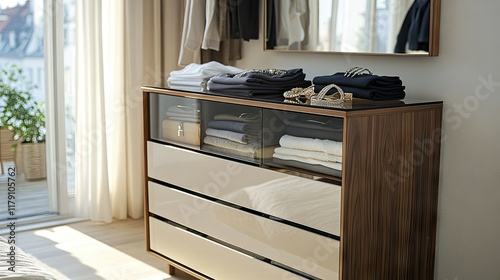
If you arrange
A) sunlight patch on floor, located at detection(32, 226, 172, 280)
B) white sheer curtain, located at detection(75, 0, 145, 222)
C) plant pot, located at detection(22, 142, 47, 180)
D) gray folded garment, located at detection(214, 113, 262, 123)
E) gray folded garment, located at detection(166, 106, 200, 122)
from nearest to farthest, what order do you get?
gray folded garment, located at detection(214, 113, 262, 123)
gray folded garment, located at detection(166, 106, 200, 122)
sunlight patch on floor, located at detection(32, 226, 172, 280)
white sheer curtain, located at detection(75, 0, 145, 222)
plant pot, located at detection(22, 142, 47, 180)

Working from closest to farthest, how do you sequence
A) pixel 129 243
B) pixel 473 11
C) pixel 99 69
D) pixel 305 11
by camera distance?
pixel 473 11, pixel 305 11, pixel 129 243, pixel 99 69

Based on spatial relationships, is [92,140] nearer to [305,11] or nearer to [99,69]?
[99,69]

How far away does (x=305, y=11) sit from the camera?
319 centimetres

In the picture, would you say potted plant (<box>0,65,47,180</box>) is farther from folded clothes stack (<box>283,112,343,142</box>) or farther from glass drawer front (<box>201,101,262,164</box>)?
folded clothes stack (<box>283,112,343,142</box>)

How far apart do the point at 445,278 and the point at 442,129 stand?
0.65 metres

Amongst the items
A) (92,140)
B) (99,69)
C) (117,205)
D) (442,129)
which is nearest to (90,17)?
(99,69)

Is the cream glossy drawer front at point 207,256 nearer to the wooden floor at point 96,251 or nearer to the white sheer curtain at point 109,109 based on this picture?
the wooden floor at point 96,251

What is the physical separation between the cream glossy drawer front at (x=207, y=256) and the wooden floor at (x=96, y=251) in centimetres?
15

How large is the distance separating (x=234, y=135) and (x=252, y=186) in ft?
0.78

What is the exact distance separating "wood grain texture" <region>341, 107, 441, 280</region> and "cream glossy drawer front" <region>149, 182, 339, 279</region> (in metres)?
0.11

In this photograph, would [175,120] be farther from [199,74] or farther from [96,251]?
[96,251]

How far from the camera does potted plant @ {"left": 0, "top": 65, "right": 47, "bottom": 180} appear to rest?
4.07 meters

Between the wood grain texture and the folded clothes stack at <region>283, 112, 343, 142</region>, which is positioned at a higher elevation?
the folded clothes stack at <region>283, 112, 343, 142</region>

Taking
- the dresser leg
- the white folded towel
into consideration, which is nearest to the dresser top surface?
the white folded towel
